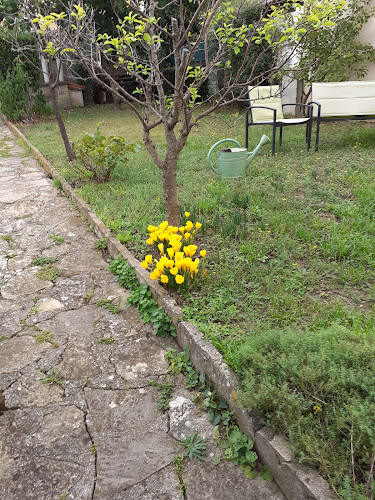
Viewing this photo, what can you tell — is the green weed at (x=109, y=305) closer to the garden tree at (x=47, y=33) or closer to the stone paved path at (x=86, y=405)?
the stone paved path at (x=86, y=405)

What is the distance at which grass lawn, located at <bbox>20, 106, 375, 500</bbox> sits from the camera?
5.20 ft

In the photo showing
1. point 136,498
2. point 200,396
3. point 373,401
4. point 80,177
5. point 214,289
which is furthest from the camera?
point 80,177

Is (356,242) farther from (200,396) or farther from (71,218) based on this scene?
(71,218)

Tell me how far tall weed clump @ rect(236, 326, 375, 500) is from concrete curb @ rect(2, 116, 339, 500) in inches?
1.9

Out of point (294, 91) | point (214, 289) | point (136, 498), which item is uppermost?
point (294, 91)

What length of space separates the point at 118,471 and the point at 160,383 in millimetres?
561

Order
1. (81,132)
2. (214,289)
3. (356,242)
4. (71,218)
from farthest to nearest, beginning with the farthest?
(81,132)
(71,218)
(356,242)
(214,289)

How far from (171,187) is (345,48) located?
274 inches

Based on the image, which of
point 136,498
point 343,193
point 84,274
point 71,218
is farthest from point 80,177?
point 136,498

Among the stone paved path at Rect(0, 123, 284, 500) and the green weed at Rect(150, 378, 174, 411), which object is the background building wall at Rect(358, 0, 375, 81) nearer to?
the stone paved path at Rect(0, 123, 284, 500)

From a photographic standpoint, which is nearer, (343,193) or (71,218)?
(343,193)

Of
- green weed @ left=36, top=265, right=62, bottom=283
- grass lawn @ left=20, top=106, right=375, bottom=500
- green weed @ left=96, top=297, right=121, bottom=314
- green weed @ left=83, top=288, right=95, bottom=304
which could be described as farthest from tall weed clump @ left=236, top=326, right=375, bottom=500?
green weed @ left=36, top=265, right=62, bottom=283

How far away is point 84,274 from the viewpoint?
11.6ft

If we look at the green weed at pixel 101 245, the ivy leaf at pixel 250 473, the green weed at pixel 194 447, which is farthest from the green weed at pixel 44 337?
the ivy leaf at pixel 250 473
